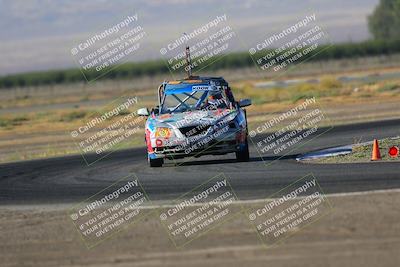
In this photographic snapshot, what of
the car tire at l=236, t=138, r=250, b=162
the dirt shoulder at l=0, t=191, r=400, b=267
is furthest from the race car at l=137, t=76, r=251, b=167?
the dirt shoulder at l=0, t=191, r=400, b=267

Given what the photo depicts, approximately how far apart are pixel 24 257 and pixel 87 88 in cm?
10626

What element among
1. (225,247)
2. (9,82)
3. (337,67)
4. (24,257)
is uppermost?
(9,82)

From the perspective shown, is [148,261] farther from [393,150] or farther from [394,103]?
[394,103]

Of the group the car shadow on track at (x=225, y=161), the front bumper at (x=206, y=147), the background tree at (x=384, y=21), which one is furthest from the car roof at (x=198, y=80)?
the background tree at (x=384, y=21)

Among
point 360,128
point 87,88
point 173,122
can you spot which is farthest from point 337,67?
point 173,122

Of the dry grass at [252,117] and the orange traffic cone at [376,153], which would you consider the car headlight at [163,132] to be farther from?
the dry grass at [252,117]

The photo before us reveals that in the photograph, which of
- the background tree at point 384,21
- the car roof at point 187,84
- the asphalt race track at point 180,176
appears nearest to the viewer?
the asphalt race track at point 180,176

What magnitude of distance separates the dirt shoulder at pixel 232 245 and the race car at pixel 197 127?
18.4ft

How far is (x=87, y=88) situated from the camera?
114625 mm

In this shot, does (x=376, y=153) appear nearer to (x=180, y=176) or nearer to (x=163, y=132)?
(x=180, y=176)

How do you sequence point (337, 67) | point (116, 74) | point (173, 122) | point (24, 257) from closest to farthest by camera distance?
point (24, 257) < point (173, 122) < point (337, 67) < point (116, 74)

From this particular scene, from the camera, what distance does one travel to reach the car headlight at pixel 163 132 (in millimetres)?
16969

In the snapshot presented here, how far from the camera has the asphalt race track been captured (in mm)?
13367

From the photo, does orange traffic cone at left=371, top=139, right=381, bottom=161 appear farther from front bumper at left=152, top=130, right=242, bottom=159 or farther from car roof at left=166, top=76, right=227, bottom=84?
car roof at left=166, top=76, right=227, bottom=84
